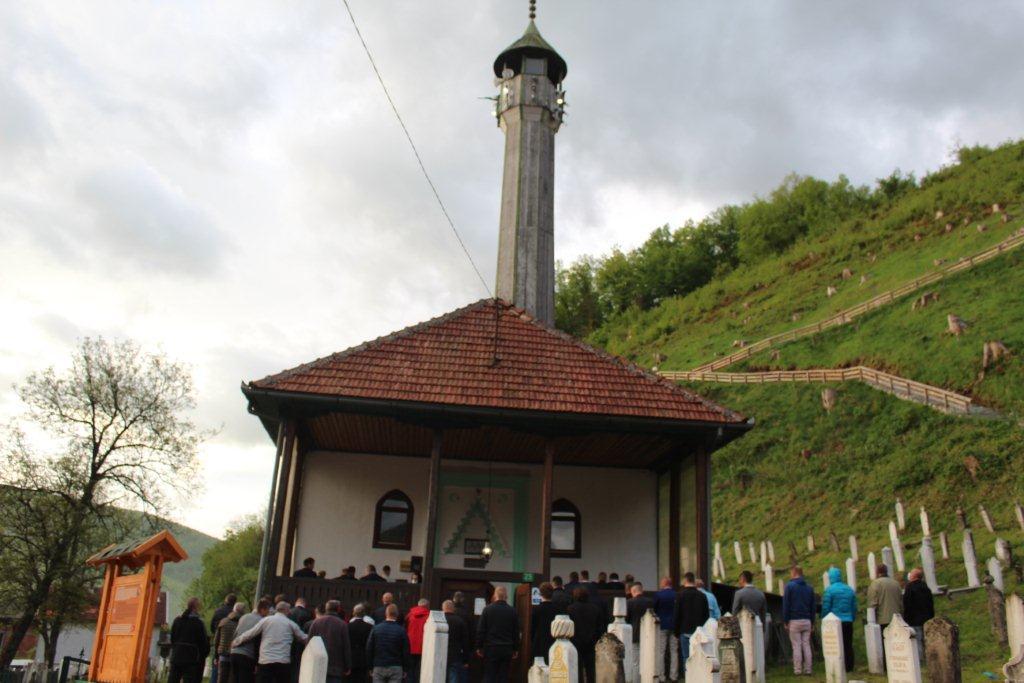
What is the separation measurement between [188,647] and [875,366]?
32377mm

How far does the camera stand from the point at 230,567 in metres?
66.9

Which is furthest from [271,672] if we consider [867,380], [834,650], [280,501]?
[867,380]

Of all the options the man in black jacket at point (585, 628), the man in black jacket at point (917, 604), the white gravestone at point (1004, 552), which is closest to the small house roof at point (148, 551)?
the man in black jacket at point (585, 628)

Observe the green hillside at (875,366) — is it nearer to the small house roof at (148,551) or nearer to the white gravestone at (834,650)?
the white gravestone at (834,650)

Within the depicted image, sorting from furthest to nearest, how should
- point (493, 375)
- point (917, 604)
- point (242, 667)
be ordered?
point (493, 375), point (917, 604), point (242, 667)

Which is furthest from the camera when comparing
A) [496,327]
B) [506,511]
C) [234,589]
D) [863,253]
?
[234,589]

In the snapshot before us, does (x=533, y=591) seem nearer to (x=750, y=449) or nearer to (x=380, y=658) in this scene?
(x=380, y=658)

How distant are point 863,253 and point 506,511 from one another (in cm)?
4606

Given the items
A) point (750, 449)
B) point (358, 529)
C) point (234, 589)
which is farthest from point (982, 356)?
point (234, 589)

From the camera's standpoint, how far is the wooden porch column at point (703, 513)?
14133 millimetres

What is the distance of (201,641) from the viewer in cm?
1125

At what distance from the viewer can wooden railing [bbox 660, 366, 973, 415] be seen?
30.3 metres

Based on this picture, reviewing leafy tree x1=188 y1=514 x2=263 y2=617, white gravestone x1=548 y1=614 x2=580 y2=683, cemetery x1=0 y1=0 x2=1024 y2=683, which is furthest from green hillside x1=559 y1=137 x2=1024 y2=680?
leafy tree x1=188 y1=514 x2=263 y2=617

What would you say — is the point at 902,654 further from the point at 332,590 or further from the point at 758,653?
the point at 332,590
